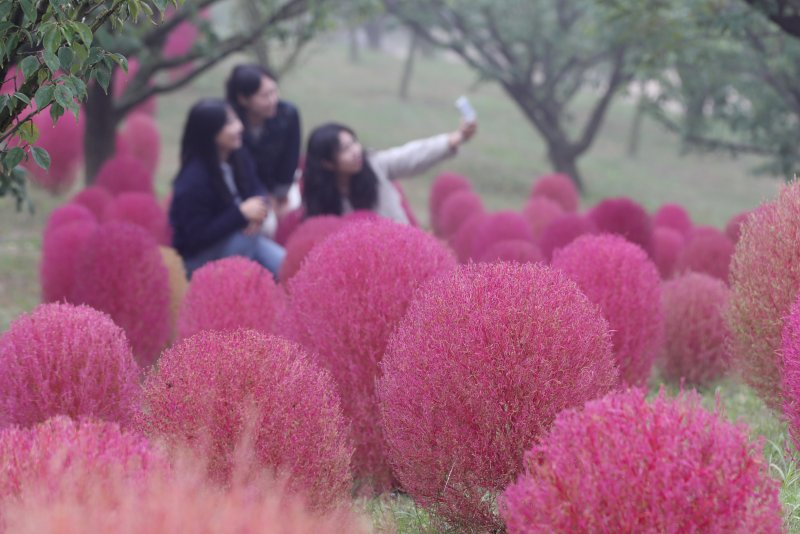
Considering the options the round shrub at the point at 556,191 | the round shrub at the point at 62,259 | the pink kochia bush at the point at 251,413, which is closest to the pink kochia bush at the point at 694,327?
the pink kochia bush at the point at 251,413

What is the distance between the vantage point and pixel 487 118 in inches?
1067

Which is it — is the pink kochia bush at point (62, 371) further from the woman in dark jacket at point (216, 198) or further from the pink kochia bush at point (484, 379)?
the woman in dark jacket at point (216, 198)

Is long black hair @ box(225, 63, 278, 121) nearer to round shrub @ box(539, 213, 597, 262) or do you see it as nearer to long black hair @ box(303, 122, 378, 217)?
long black hair @ box(303, 122, 378, 217)

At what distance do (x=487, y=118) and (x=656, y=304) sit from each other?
2275 cm

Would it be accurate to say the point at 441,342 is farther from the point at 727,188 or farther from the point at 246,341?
the point at 727,188

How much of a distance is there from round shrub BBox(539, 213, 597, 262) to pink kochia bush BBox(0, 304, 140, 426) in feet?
13.0

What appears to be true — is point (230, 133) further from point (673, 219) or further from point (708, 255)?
point (673, 219)

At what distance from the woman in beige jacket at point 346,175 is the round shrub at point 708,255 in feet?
7.26

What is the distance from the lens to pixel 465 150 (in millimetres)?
21797

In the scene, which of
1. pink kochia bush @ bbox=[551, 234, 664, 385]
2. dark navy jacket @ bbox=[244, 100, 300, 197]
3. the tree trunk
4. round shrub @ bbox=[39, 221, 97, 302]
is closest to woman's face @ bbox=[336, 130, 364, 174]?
dark navy jacket @ bbox=[244, 100, 300, 197]

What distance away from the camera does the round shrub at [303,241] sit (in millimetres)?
5473

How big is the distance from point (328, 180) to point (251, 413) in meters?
4.06

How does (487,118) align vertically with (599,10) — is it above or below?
below

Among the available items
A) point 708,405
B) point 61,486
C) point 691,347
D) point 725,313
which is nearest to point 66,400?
point 61,486
